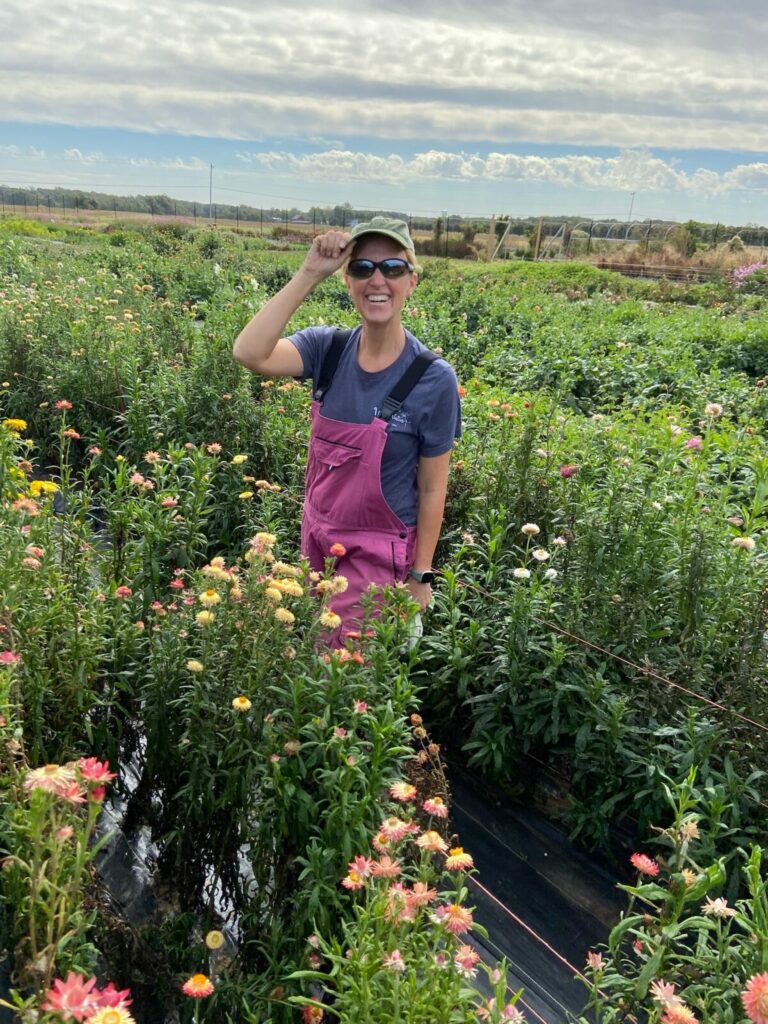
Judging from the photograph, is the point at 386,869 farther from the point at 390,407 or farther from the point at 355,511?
the point at 390,407

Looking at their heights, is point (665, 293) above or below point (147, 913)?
above

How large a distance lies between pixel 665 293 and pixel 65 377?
1452cm

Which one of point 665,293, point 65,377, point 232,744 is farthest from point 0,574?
point 665,293

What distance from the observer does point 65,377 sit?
536cm

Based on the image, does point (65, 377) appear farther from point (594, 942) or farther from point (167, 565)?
point (594, 942)

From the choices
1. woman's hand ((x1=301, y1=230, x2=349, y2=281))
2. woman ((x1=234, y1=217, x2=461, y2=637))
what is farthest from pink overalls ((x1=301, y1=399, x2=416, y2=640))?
woman's hand ((x1=301, y1=230, x2=349, y2=281))

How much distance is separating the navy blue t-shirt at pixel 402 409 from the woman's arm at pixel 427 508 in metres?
0.03

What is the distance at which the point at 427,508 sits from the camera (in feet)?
8.87

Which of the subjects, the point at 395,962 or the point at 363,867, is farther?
the point at 363,867

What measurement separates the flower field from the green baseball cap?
106cm

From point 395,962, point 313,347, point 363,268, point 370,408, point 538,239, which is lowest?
point 395,962

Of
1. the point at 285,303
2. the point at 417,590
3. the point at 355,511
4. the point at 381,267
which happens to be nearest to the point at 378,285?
the point at 381,267

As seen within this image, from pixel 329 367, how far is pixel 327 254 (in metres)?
0.37

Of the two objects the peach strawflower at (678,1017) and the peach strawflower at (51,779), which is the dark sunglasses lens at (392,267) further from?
the peach strawflower at (678,1017)
